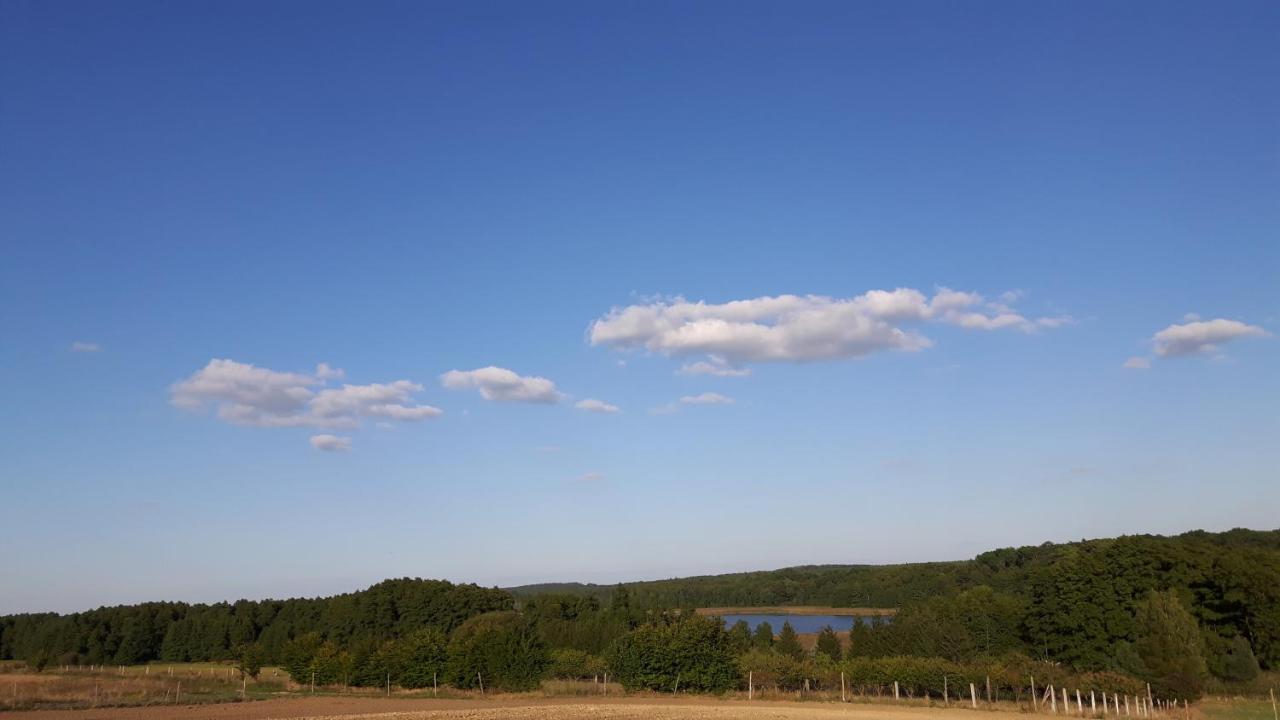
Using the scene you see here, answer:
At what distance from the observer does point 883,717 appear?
121 ft

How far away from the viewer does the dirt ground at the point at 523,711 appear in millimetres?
36656

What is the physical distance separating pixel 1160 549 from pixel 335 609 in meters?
88.4

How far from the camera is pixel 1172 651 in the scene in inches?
1654

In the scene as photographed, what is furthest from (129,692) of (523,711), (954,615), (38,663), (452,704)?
(954,615)

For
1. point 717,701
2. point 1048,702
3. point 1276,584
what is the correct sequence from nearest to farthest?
point 1048,702 → point 717,701 → point 1276,584

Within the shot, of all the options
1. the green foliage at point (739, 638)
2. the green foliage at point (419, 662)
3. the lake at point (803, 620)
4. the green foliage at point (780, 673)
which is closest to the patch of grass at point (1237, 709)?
the green foliage at point (780, 673)

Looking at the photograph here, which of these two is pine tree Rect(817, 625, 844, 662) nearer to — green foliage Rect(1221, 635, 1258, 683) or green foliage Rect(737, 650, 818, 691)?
green foliage Rect(737, 650, 818, 691)

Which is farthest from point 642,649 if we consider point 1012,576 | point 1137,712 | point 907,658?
point 1012,576

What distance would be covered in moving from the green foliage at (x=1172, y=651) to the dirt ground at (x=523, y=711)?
8.74m

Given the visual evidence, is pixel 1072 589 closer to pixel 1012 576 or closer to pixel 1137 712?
pixel 1137 712

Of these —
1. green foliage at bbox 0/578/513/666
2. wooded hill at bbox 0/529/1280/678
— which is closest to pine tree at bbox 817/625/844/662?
wooded hill at bbox 0/529/1280/678

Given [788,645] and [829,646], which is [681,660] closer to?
[788,645]

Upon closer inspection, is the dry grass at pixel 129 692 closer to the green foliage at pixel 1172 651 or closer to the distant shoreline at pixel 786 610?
the green foliage at pixel 1172 651

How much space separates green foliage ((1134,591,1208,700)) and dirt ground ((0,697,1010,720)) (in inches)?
344
